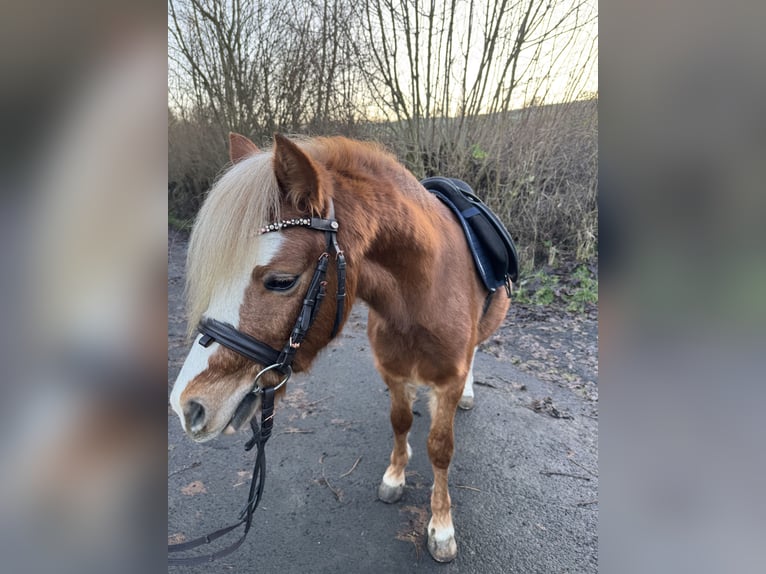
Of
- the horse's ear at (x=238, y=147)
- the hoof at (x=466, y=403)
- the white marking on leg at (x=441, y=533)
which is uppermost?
the horse's ear at (x=238, y=147)

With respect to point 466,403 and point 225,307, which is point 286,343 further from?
point 466,403

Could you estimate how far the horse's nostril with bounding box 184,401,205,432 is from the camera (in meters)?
1.26

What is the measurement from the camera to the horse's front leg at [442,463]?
6.89 feet

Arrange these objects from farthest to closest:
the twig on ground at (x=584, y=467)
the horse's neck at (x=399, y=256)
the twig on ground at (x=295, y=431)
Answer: the twig on ground at (x=295, y=431), the twig on ground at (x=584, y=467), the horse's neck at (x=399, y=256)

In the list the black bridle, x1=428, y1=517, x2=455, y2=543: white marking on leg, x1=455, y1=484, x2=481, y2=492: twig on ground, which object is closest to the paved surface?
x1=455, y1=484, x2=481, y2=492: twig on ground

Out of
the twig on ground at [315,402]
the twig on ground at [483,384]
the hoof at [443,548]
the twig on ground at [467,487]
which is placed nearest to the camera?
the hoof at [443,548]

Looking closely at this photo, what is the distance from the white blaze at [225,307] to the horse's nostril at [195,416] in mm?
18

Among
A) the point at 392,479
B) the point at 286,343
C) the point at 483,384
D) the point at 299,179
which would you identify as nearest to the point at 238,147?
the point at 299,179

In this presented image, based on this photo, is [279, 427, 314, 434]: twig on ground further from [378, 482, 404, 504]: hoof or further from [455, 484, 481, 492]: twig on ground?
[455, 484, 481, 492]: twig on ground
